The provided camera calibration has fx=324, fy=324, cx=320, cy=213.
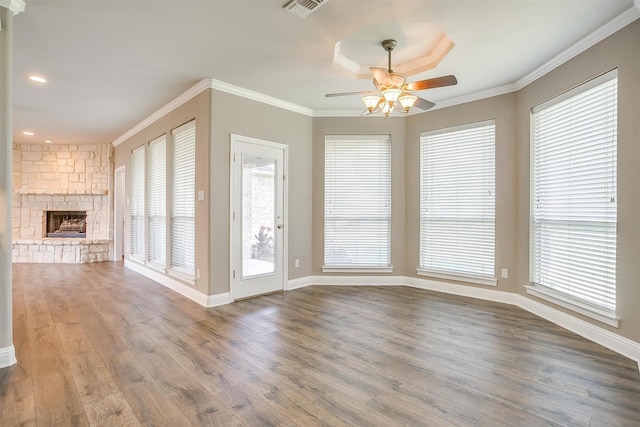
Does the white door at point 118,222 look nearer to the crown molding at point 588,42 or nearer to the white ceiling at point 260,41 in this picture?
the white ceiling at point 260,41

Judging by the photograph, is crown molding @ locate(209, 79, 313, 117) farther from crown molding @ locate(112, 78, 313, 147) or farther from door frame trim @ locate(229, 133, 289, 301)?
door frame trim @ locate(229, 133, 289, 301)

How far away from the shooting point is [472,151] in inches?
173

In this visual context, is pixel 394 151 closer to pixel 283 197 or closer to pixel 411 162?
pixel 411 162

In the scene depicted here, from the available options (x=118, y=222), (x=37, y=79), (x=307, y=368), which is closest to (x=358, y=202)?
(x=307, y=368)

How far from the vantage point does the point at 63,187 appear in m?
7.73

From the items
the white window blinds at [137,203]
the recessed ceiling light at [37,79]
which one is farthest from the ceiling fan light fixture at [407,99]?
the white window blinds at [137,203]

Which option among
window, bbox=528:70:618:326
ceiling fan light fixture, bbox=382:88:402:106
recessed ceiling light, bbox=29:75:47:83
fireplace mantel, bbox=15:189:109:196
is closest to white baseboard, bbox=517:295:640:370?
window, bbox=528:70:618:326

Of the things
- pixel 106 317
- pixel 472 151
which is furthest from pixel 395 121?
pixel 106 317

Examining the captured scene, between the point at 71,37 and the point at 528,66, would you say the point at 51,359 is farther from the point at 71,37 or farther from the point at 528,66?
the point at 528,66

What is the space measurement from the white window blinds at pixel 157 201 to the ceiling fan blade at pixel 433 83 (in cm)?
396

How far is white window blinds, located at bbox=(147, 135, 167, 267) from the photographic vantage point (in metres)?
5.21

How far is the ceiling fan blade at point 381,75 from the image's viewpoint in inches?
109

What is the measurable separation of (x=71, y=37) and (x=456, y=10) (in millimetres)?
3310

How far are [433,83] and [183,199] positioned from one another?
357cm
